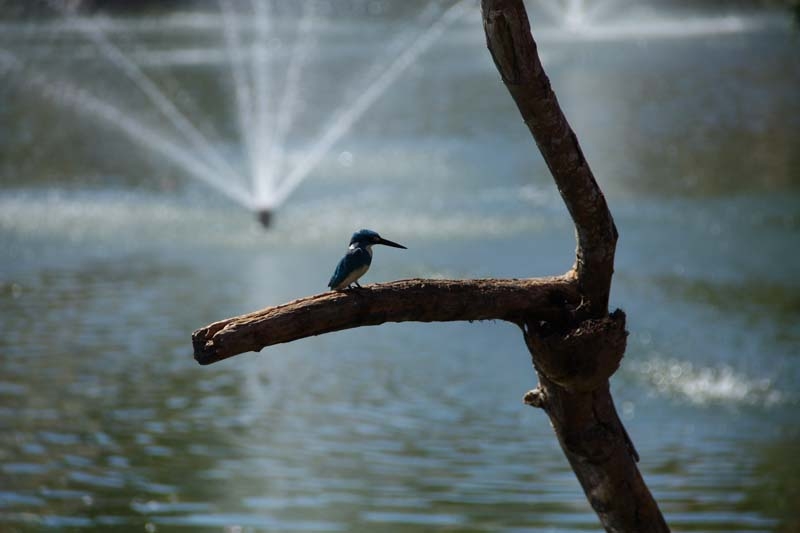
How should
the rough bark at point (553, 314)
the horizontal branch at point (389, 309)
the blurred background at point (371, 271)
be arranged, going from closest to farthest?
the horizontal branch at point (389, 309)
the rough bark at point (553, 314)
the blurred background at point (371, 271)

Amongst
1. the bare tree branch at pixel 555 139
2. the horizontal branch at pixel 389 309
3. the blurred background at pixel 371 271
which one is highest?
the blurred background at pixel 371 271

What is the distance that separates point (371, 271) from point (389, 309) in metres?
9.21

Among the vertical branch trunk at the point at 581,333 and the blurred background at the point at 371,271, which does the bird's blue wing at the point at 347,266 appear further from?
the blurred background at the point at 371,271

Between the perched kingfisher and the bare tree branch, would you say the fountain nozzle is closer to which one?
the bare tree branch

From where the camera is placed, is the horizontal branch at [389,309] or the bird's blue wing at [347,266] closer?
the horizontal branch at [389,309]

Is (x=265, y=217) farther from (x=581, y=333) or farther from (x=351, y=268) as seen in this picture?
(x=351, y=268)

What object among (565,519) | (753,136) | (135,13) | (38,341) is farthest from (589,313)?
(135,13)

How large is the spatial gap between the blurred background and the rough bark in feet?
8.59

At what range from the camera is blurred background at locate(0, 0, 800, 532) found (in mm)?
7633

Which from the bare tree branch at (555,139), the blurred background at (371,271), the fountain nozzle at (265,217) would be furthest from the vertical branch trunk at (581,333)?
the fountain nozzle at (265,217)

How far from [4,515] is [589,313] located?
4.32 m

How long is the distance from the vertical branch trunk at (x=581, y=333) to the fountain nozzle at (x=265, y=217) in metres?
11.1

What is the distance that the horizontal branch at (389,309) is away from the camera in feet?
11.5

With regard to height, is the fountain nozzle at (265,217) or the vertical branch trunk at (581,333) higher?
the fountain nozzle at (265,217)
